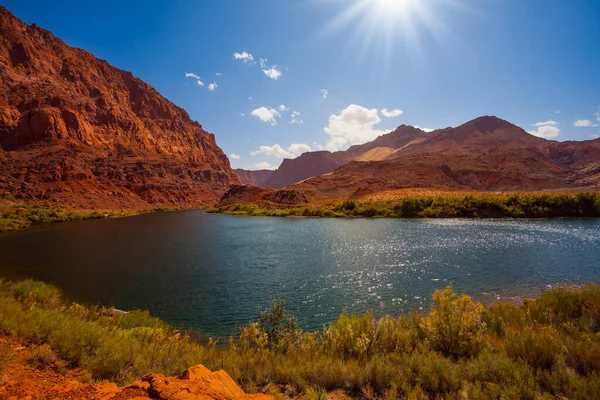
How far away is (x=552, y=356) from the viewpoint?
5395 millimetres

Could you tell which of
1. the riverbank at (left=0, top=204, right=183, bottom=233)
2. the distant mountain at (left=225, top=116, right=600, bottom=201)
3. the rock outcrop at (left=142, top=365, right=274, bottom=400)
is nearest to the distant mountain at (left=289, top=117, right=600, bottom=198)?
the distant mountain at (left=225, top=116, right=600, bottom=201)

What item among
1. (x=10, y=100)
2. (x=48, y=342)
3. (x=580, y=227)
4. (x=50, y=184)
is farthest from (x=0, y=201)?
(x=580, y=227)

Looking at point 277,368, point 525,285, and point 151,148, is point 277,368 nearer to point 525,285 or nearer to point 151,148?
point 525,285

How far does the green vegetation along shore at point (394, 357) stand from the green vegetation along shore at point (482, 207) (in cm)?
5202

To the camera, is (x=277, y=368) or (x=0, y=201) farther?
(x=0, y=201)

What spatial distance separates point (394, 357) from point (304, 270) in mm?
15428

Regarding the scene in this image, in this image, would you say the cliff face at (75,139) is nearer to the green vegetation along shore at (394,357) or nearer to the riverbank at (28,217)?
the riverbank at (28,217)

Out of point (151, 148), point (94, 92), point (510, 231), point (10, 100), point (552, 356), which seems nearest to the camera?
point (552, 356)

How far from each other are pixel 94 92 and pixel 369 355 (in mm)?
187743

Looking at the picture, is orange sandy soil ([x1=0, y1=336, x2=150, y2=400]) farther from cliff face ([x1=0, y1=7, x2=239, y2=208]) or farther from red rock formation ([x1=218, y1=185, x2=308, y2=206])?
cliff face ([x1=0, y1=7, x2=239, y2=208])

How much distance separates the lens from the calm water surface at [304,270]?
14827 millimetres

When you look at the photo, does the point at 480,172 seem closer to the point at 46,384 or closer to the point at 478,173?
the point at 478,173

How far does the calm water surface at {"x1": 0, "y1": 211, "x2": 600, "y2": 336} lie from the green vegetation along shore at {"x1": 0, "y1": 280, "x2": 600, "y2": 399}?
15.2ft

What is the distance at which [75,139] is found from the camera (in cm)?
11419
